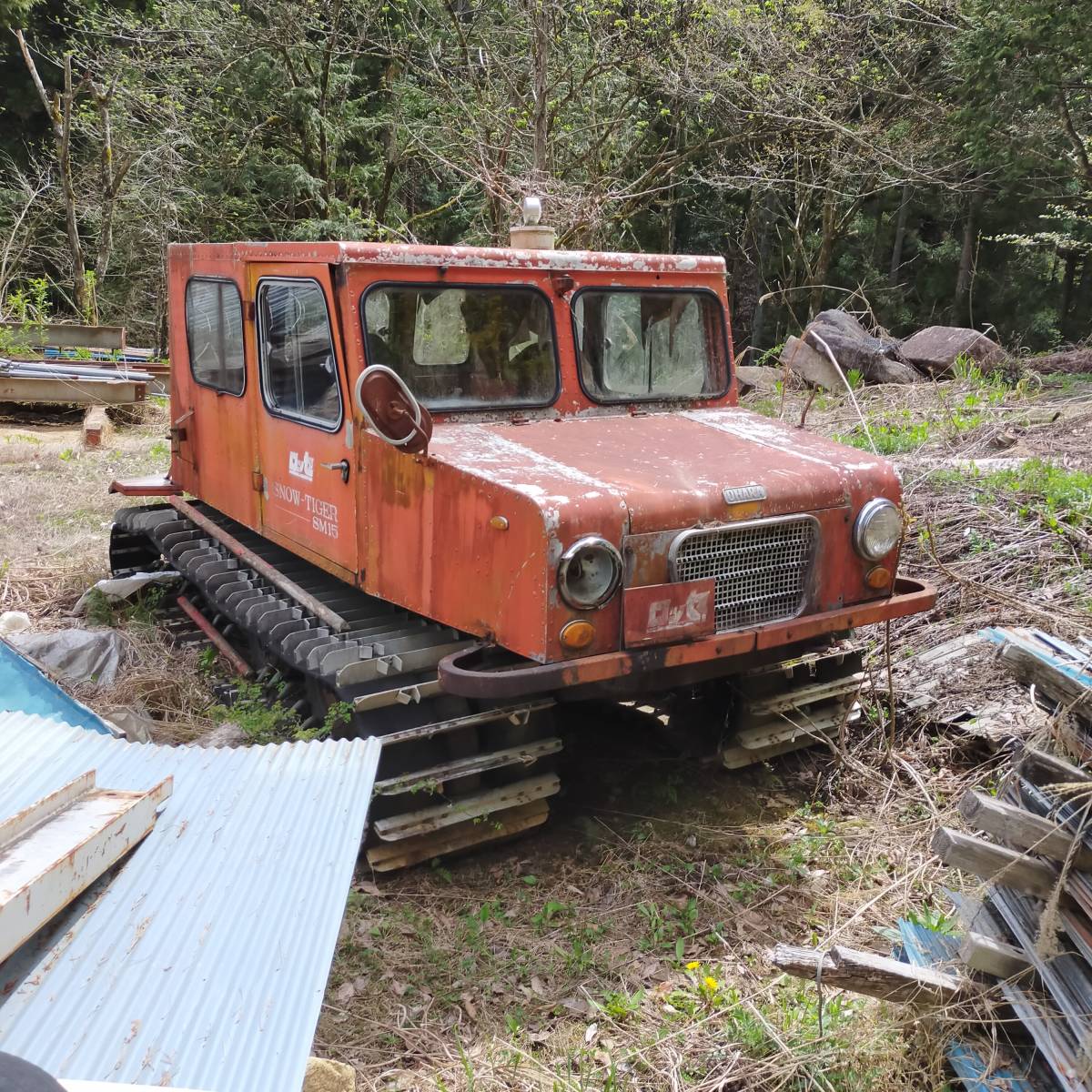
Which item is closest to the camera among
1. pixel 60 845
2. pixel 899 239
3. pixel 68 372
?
pixel 60 845

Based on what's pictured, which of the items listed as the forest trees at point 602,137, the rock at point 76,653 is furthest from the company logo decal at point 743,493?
the forest trees at point 602,137

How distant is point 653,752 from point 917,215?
2044 centimetres

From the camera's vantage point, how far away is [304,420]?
4.76 meters

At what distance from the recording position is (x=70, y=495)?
958cm

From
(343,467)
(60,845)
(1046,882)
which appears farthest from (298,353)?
(1046,882)

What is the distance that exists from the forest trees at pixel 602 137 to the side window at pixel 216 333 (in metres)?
5.76

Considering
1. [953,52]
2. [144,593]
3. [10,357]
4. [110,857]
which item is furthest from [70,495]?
[953,52]

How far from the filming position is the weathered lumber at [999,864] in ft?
8.93

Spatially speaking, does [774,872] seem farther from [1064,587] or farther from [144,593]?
[144,593]

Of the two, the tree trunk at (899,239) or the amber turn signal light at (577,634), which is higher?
the tree trunk at (899,239)

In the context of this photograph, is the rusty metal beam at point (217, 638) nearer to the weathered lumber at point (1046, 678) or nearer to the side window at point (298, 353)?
the side window at point (298, 353)

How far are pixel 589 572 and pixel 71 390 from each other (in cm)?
1144

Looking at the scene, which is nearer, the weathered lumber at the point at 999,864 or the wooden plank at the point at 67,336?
the weathered lumber at the point at 999,864

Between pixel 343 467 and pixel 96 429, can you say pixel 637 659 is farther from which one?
pixel 96 429
